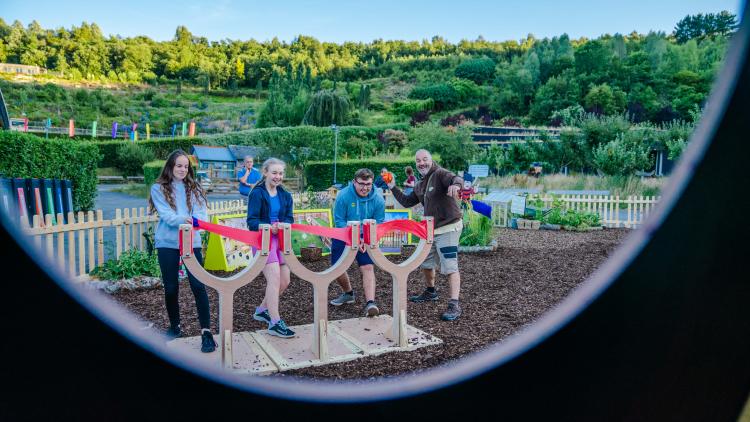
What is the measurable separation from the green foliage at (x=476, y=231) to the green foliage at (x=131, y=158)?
8925 millimetres

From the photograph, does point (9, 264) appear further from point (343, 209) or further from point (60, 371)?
point (343, 209)

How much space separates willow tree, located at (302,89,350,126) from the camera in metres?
27.0

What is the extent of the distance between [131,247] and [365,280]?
11.3 feet

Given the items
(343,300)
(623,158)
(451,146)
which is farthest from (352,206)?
(451,146)

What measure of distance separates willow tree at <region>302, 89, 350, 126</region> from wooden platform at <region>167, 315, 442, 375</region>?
77.1 feet

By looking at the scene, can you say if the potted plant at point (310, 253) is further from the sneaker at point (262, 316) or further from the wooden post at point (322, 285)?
the wooden post at point (322, 285)

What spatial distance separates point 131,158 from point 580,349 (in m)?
13.4

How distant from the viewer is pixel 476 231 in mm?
7875

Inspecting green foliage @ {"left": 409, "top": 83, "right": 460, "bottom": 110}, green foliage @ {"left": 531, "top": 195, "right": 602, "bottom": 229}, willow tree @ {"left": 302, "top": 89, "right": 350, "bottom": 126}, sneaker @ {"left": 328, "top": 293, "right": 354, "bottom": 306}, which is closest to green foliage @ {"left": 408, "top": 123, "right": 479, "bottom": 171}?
willow tree @ {"left": 302, "top": 89, "right": 350, "bottom": 126}

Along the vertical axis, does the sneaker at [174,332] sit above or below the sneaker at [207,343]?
below

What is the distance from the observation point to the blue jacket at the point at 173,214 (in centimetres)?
303

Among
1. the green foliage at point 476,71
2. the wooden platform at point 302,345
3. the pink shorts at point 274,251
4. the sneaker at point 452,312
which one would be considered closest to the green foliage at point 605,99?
the green foliage at point 476,71

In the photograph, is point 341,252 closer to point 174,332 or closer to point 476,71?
point 174,332

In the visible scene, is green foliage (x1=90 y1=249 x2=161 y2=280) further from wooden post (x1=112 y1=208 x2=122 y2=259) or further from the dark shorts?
the dark shorts
